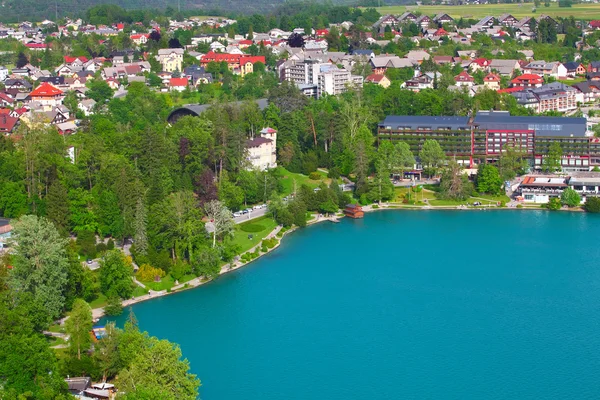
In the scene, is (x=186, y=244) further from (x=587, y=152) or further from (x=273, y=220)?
(x=587, y=152)

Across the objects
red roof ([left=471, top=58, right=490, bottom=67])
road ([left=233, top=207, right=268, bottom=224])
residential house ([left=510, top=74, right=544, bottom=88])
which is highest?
red roof ([left=471, top=58, right=490, bottom=67])

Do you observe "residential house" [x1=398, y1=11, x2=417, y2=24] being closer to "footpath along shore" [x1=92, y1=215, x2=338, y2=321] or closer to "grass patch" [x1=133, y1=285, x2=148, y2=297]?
"footpath along shore" [x1=92, y1=215, x2=338, y2=321]

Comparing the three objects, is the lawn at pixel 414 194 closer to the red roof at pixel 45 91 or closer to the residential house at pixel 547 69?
the red roof at pixel 45 91

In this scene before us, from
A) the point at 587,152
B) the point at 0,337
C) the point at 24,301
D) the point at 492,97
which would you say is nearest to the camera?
the point at 0,337

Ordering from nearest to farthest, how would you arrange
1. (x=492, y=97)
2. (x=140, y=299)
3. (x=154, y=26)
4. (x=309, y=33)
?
1. (x=140, y=299)
2. (x=492, y=97)
3. (x=309, y=33)
4. (x=154, y=26)

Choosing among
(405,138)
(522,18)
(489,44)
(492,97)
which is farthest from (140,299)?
(522,18)

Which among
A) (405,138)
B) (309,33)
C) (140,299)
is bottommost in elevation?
(140,299)

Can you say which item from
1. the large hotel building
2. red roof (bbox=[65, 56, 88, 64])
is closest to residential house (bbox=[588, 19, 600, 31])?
the large hotel building
